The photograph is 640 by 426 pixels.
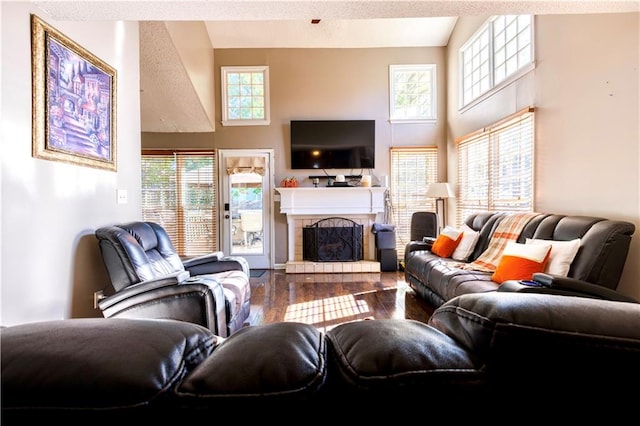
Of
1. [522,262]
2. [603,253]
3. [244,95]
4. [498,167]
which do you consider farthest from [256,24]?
[603,253]

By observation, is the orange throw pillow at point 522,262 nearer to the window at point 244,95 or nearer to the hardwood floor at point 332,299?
the hardwood floor at point 332,299

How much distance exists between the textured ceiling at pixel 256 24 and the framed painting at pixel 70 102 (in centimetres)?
21

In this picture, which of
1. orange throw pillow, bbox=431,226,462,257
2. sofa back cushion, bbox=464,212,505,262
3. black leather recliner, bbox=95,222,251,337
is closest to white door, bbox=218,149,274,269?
orange throw pillow, bbox=431,226,462,257

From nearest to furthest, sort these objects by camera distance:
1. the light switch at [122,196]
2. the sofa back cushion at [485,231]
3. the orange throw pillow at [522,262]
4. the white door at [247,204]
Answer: the orange throw pillow at [522,262], the light switch at [122,196], the sofa back cushion at [485,231], the white door at [247,204]

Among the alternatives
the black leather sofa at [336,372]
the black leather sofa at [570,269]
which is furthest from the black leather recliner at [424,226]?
the black leather sofa at [336,372]

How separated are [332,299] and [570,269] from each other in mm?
2323

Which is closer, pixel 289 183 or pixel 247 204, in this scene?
pixel 289 183

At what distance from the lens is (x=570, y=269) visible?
2.28 m

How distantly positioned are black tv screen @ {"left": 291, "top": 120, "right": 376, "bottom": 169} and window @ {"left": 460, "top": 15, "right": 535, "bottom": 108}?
164cm

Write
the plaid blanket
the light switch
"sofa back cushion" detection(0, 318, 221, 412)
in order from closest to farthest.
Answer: "sofa back cushion" detection(0, 318, 221, 412)
the light switch
the plaid blanket

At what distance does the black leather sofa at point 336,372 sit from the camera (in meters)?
0.41

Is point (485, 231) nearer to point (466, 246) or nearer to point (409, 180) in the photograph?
point (466, 246)

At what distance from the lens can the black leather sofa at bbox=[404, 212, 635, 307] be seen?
6.38ft

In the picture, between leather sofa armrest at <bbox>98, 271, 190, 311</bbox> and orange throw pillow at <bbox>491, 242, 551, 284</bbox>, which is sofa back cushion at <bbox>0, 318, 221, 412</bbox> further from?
orange throw pillow at <bbox>491, 242, 551, 284</bbox>
